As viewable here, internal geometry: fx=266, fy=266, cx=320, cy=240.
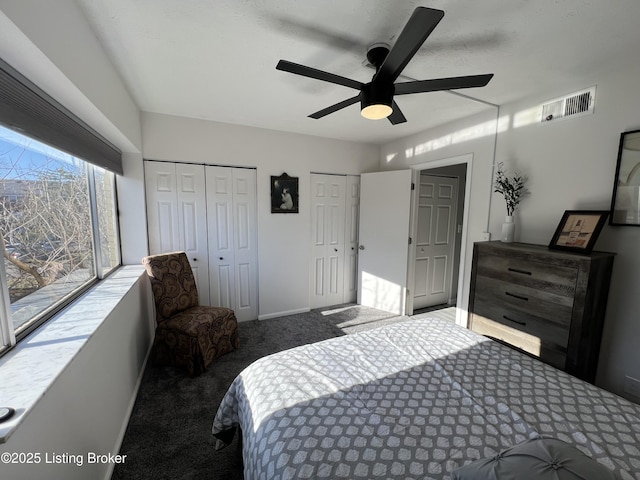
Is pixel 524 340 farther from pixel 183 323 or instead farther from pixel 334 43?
pixel 183 323

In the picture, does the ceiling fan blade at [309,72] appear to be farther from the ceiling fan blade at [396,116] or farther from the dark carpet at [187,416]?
the dark carpet at [187,416]

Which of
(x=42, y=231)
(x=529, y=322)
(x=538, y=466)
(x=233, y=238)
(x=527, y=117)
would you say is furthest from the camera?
Answer: (x=233, y=238)

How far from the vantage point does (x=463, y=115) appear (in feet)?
9.00

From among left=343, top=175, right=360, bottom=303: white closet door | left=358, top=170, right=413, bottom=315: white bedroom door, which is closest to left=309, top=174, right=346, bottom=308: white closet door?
left=343, top=175, right=360, bottom=303: white closet door

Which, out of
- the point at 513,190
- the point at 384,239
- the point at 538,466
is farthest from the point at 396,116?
the point at 384,239

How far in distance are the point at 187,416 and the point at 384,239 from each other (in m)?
A: 2.79

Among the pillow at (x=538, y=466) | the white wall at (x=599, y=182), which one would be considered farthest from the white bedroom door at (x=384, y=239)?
the pillow at (x=538, y=466)

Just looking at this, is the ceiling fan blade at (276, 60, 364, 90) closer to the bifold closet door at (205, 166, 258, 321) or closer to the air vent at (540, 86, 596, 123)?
the air vent at (540, 86, 596, 123)

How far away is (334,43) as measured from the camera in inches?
62.0

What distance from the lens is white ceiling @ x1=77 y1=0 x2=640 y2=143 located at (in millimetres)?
1299

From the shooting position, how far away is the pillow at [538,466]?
69 cm

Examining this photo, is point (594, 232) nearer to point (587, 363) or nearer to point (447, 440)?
point (587, 363)

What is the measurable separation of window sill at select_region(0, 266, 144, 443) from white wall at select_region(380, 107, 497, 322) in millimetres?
3084

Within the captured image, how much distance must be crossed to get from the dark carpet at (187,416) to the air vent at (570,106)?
280 cm
